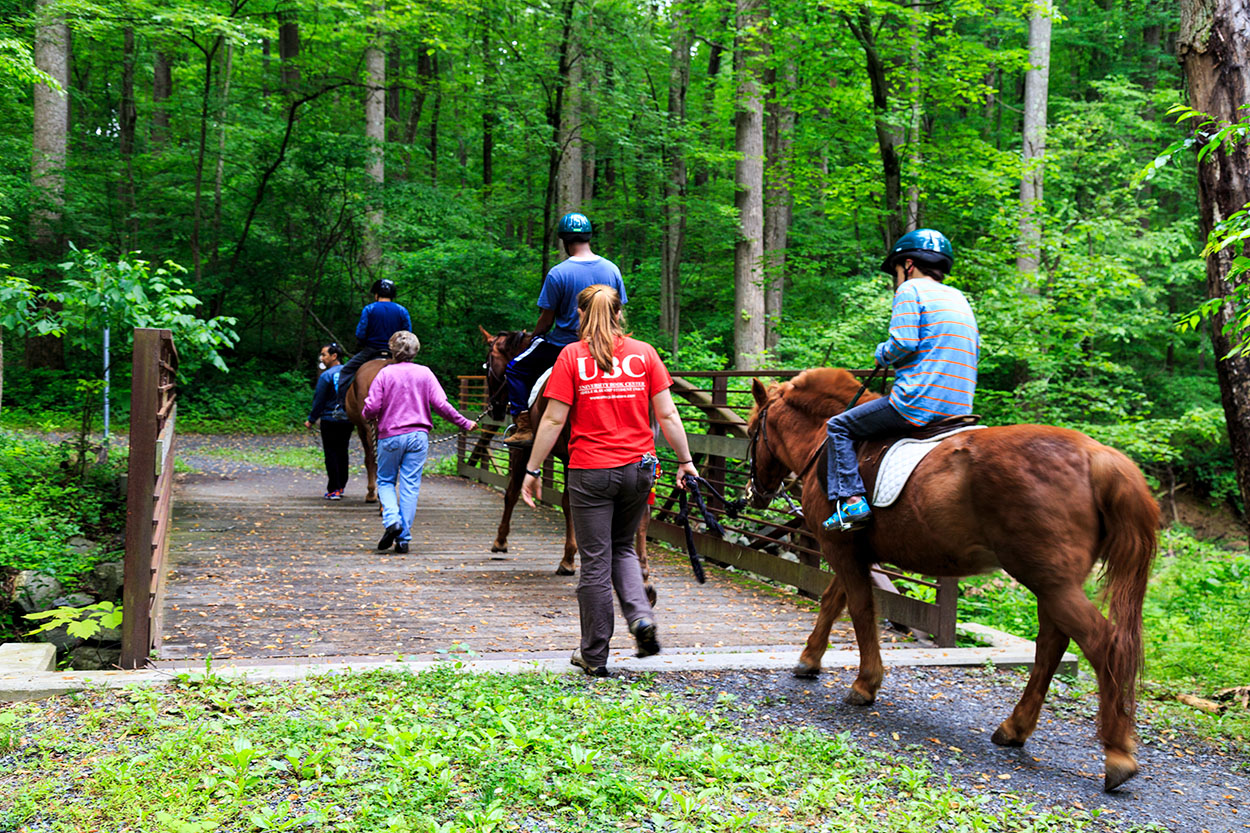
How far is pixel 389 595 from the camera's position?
6.72 metres

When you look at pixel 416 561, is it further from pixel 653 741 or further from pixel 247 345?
pixel 247 345

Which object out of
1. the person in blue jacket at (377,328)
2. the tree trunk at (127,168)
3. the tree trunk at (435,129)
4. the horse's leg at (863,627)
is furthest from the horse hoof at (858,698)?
the tree trunk at (435,129)

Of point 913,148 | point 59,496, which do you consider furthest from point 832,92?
point 59,496

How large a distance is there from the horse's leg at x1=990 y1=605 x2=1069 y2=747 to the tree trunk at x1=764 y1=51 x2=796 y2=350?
41.5ft

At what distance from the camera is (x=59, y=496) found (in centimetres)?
935

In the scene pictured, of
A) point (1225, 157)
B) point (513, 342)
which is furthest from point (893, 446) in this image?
point (513, 342)

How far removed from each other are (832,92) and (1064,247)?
518 cm

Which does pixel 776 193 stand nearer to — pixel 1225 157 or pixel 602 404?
pixel 1225 157

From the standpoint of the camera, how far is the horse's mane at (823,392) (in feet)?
17.1

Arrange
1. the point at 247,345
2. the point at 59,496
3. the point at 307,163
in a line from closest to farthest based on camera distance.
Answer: the point at 59,496 → the point at 307,163 → the point at 247,345

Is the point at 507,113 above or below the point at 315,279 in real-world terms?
above

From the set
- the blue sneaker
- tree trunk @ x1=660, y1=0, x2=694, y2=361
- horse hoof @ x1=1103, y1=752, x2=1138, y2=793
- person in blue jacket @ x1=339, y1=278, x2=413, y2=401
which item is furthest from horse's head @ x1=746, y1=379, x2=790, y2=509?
tree trunk @ x1=660, y1=0, x2=694, y2=361

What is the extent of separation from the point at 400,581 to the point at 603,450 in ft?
10.3

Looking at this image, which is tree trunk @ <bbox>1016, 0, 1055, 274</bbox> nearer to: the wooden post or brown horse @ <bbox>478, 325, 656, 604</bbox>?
brown horse @ <bbox>478, 325, 656, 604</bbox>
